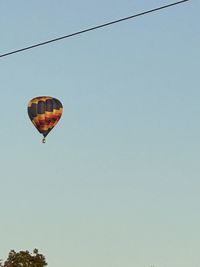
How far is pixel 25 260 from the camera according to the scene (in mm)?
161625

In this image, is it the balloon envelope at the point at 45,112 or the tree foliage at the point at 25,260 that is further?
the tree foliage at the point at 25,260

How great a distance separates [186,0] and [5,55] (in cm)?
659

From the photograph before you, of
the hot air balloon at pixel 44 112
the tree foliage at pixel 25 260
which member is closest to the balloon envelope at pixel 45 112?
the hot air balloon at pixel 44 112

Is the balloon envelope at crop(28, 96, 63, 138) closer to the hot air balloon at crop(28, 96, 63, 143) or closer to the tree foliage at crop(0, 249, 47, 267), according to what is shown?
the hot air balloon at crop(28, 96, 63, 143)

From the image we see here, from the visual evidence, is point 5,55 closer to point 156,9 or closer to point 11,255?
point 156,9

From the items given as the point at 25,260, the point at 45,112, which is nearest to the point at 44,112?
the point at 45,112

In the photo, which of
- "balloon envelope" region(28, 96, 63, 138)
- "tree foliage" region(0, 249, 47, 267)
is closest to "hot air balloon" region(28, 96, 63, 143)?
"balloon envelope" region(28, 96, 63, 138)

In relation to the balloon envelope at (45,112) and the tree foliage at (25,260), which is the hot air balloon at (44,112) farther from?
the tree foliage at (25,260)

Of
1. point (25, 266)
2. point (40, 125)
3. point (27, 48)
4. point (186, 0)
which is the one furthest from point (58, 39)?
point (25, 266)

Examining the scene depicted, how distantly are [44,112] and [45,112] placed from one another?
9 centimetres

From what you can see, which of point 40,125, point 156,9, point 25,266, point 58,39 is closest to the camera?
point 156,9

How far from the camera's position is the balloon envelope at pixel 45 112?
76625 mm

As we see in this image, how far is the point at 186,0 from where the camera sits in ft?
83.1

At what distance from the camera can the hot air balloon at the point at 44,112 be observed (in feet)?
251
